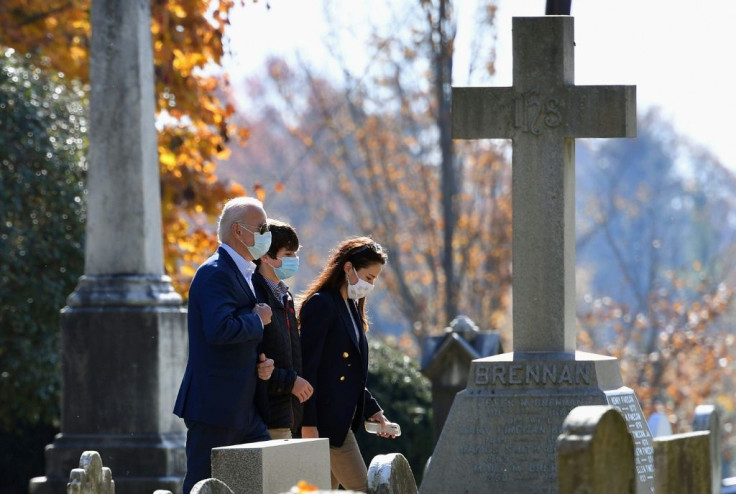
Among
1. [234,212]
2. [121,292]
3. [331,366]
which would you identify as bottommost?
[331,366]

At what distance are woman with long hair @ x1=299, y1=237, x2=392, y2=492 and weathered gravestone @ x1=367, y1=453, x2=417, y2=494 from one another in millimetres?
1617

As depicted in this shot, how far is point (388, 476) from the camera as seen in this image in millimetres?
6516

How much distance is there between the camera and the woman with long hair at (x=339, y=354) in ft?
27.6

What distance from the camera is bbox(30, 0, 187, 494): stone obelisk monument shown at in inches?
428

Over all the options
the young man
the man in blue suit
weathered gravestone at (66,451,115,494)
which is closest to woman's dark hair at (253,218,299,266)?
the young man

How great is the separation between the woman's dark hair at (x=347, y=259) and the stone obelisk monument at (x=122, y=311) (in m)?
2.68

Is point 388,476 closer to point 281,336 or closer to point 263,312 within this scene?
point 263,312

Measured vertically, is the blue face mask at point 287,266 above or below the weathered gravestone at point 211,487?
above

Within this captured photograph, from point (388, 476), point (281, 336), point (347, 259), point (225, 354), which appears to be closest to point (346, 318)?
point (347, 259)

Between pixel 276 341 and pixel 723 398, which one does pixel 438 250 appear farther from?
pixel 276 341

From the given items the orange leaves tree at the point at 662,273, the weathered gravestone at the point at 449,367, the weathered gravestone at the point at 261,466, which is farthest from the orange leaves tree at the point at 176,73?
the orange leaves tree at the point at 662,273

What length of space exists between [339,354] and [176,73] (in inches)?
288

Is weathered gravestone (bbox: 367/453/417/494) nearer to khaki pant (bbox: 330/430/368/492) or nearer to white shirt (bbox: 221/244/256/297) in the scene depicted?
white shirt (bbox: 221/244/256/297)

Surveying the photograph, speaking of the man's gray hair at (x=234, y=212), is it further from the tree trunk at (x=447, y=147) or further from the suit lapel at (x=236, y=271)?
the tree trunk at (x=447, y=147)
